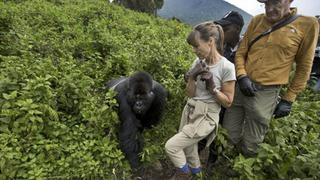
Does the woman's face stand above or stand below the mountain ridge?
below

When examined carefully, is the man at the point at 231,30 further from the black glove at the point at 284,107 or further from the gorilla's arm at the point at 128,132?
the gorilla's arm at the point at 128,132

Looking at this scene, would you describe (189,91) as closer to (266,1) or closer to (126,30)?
(266,1)

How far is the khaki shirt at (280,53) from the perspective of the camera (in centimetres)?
336

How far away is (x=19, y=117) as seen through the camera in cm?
370

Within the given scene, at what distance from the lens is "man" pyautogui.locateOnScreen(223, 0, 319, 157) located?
132 inches

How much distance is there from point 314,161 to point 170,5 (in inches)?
1686

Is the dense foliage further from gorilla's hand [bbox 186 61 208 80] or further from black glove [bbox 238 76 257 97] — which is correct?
black glove [bbox 238 76 257 97]

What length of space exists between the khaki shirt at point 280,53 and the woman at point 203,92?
365 millimetres

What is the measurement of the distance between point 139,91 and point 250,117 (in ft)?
3.85

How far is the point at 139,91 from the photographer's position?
153 inches

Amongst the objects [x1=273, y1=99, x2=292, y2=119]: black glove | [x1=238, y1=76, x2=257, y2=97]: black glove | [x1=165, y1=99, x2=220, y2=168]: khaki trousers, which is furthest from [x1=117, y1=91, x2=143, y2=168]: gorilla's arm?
[x1=273, y1=99, x2=292, y2=119]: black glove

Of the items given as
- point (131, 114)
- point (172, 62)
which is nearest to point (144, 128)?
point (131, 114)

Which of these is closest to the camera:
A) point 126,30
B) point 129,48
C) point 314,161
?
point 314,161

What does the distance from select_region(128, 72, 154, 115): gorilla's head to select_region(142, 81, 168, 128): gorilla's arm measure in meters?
0.25
